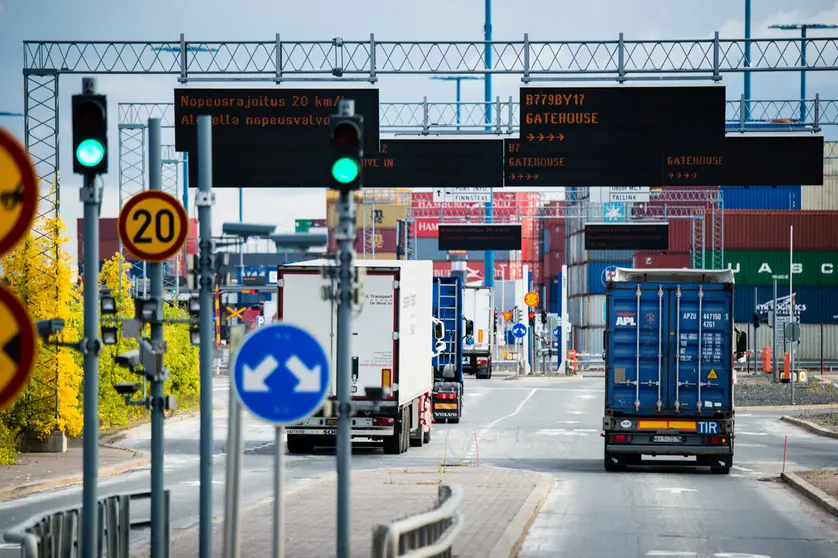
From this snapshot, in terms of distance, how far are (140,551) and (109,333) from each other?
3636mm

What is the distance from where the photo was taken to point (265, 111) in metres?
27.6

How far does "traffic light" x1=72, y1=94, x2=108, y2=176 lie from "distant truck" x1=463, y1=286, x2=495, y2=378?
2138 inches

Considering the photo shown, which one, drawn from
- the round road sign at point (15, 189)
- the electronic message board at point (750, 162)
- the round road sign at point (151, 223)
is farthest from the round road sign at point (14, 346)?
the electronic message board at point (750, 162)

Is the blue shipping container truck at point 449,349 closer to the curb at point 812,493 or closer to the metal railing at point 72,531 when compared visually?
the curb at point 812,493

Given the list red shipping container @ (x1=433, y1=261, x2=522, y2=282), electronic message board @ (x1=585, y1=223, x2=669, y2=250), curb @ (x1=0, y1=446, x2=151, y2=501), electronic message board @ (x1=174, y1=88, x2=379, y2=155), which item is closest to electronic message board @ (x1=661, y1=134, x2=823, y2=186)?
electronic message board @ (x1=174, y1=88, x2=379, y2=155)

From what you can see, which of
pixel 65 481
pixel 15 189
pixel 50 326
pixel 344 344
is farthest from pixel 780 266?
pixel 15 189

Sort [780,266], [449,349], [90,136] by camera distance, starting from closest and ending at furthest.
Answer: [90,136]
[449,349]
[780,266]

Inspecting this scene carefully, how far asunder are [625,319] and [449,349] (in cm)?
1322

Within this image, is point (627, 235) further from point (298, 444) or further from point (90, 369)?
point (90, 369)

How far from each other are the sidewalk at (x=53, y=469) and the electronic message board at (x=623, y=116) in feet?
31.8

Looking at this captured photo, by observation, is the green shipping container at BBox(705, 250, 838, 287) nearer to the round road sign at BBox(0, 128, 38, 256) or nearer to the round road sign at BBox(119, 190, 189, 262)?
the round road sign at BBox(119, 190, 189, 262)

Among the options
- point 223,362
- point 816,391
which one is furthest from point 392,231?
point 816,391

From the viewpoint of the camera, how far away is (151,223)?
11.8 m

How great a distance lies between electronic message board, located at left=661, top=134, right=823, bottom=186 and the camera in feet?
93.4
